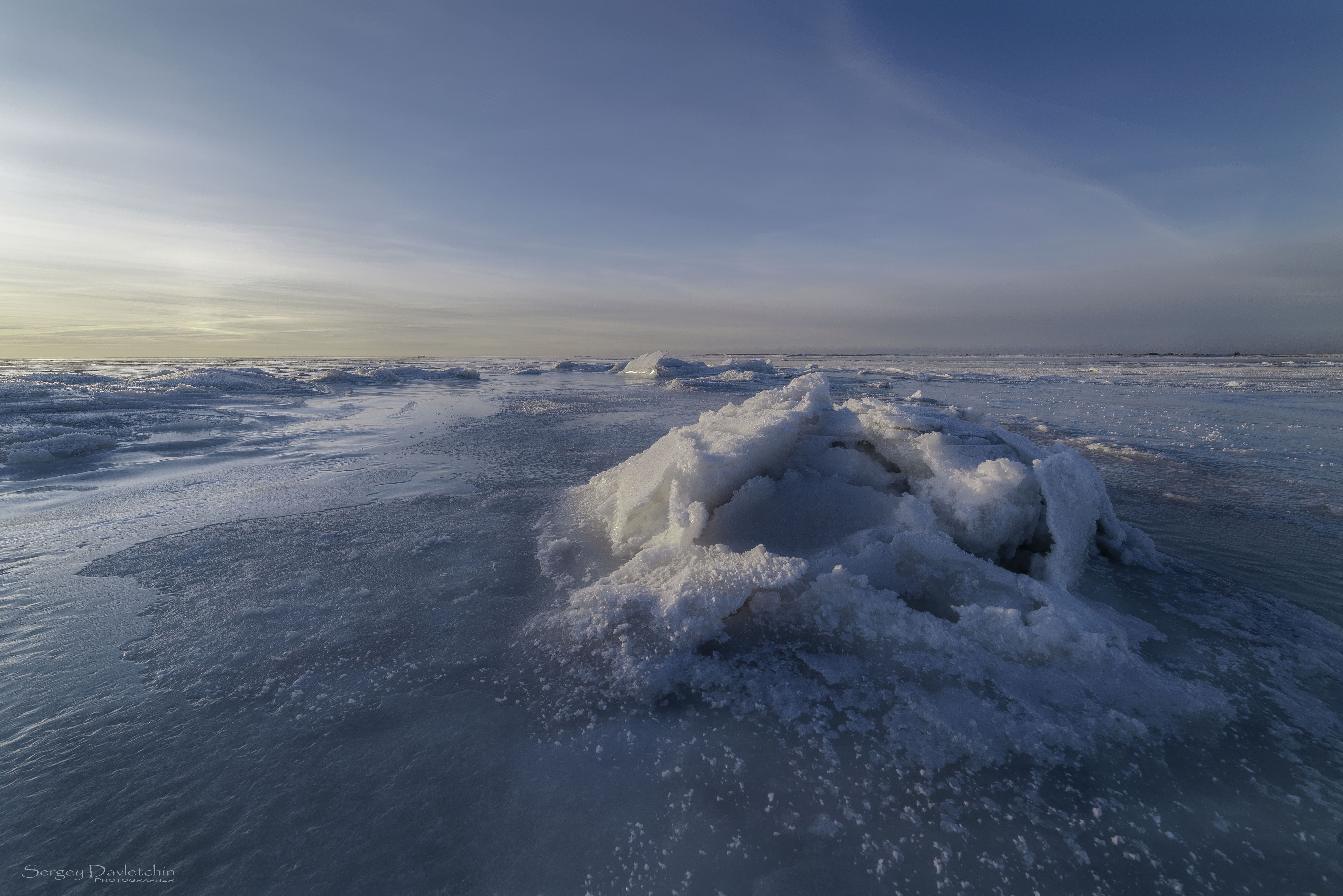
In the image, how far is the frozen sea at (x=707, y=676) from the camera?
1.45 metres

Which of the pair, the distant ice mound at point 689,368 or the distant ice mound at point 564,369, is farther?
the distant ice mound at point 564,369

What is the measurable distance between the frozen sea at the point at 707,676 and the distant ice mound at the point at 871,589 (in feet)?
0.07

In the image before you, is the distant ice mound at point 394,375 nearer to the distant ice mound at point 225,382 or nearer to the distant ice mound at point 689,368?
the distant ice mound at point 225,382

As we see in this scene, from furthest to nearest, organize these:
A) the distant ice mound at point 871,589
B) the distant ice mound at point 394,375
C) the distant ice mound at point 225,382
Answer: the distant ice mound at point 394,375 → the distant ice mound at point 225,382 → the distant ice mound at point 871,589

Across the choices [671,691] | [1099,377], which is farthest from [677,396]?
[1099,377]

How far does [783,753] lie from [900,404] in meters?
3.64

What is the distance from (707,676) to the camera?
86.0 inches

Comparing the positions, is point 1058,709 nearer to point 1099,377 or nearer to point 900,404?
point 900,404

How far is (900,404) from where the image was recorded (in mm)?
4570

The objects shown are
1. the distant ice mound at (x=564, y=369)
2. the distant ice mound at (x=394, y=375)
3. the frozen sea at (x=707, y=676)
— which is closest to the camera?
the frozen sea at (x=707, y=676)

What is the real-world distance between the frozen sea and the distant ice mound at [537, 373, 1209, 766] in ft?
0.07

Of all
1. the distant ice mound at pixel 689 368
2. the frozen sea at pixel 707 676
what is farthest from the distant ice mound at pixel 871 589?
the distant ice mound at pixel 689 368

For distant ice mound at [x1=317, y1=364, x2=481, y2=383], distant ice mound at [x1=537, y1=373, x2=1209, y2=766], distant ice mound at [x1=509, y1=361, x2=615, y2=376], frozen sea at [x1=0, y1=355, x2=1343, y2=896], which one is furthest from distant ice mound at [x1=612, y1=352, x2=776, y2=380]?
frozen sea at [x1=0, y1=355, x2=1343, y2=896]

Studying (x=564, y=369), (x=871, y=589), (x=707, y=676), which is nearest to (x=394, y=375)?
(x=564, y=369)
